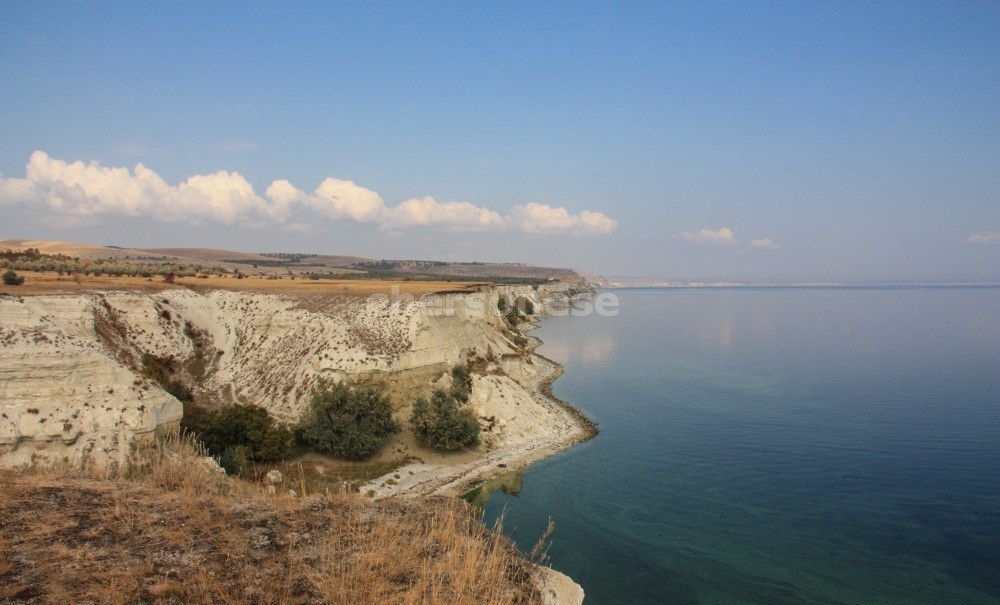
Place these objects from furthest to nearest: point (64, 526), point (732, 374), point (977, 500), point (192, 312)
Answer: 1. point (732, 374)
2. point (192, 312)
3. point (977, 500)
4. point (64, 526)

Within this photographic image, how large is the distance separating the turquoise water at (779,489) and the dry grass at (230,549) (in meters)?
9.01

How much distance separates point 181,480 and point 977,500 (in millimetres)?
26653

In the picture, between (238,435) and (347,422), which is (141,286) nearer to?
(238,435)

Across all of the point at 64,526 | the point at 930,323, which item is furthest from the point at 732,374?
the point at 930,323

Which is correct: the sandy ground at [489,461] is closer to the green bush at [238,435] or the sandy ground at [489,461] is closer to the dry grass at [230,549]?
the green bush at [238,435]

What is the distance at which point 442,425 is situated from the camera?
26547 mm

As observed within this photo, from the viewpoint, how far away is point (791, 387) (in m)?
41.2

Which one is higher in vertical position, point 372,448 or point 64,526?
A: point 64,526

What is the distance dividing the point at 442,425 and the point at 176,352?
47.2 feet

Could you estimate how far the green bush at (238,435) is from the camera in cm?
2081

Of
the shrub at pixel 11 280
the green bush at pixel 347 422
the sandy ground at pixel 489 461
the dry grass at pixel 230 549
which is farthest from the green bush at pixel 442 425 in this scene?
the shrub at pixel 11 280

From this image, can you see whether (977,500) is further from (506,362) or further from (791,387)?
(506,362)

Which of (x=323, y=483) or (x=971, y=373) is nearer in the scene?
(x=323, y=483)

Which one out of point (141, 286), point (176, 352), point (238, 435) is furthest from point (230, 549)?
point (141, 286)
